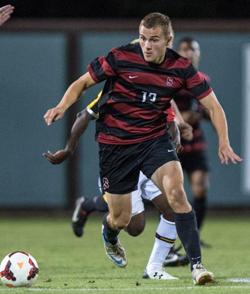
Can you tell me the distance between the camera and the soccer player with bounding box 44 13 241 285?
9133 mm

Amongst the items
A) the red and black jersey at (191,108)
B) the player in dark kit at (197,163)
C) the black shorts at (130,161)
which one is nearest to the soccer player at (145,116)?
the black shorts at (130,161)

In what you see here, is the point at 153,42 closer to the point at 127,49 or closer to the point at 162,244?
the point at 127,49

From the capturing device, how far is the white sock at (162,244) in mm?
9961

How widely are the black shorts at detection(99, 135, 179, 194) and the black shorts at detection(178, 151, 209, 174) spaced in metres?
3.66

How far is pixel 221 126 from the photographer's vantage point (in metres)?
9.17

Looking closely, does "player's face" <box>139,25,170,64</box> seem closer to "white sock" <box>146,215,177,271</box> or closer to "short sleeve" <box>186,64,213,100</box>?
"short sleeve" <box>186,64,213,100</box>

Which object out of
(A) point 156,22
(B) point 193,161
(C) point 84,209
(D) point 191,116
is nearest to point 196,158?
(B) point 193,161

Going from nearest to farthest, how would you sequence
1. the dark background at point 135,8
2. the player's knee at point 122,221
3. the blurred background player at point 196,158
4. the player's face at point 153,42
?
the player's face at point 153,42, the player's knee at point 122,221, the blurred background player at point 196,158, the dark background at point 135,8

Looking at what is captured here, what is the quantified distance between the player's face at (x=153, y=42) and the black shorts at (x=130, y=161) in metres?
0.72

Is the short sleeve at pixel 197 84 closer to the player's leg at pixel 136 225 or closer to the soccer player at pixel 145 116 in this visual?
the soccer player at pixel 145 116

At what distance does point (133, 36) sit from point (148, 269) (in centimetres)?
793

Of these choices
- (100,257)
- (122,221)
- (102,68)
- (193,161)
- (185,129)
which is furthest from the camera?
(193,161)

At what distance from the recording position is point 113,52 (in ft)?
31.3

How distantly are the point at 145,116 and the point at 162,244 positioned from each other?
1.18 m
